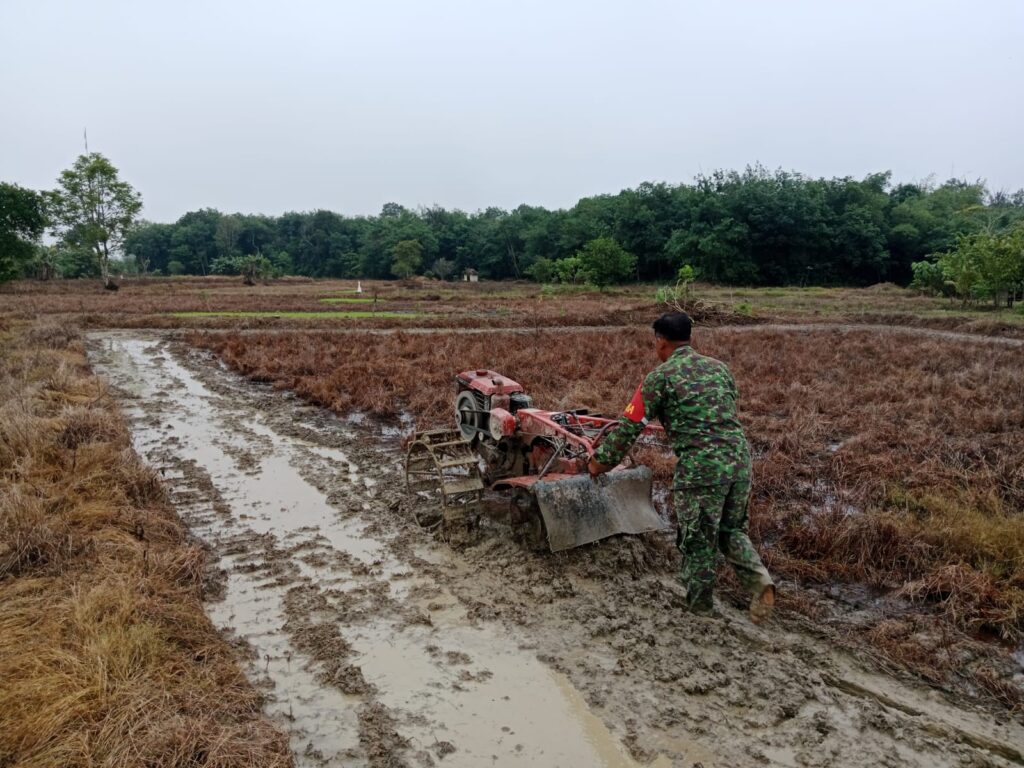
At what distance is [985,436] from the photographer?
301 inches

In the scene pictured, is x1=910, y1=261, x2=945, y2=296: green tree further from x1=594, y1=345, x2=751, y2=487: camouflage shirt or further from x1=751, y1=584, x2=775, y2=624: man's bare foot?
x1=751, y1=584, x2=775, y2=624: man's bare foot

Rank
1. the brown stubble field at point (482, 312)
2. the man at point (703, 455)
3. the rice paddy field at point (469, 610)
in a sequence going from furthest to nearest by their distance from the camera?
the brown stubble field at point (482, 312) < the man at point (703, 455) < the rice paddy field at point (469, 610)

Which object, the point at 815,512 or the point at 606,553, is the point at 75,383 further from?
the point at 815,512

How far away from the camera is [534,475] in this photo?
17.2ft

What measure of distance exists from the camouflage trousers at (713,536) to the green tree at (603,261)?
129 ft

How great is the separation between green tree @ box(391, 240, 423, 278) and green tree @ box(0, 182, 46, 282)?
28.7 m

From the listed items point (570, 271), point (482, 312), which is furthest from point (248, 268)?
point (482, 312)

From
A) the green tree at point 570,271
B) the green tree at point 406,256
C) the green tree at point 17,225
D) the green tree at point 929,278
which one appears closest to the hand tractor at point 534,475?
the green tree at point 929,278

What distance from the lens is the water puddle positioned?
315 centimetres

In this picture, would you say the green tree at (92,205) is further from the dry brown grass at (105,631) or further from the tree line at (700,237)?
the dry brown grass at (105,631)

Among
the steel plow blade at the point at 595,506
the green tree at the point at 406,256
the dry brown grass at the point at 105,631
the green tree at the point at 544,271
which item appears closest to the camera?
the dry brown grass at the point at 105,631

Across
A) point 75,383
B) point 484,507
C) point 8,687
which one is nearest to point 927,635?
point 484,507

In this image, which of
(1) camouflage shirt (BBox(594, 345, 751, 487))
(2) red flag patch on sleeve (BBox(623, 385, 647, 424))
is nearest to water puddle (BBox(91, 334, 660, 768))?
(1) camouflage shirt (BBox(594, 345, 751, 487))

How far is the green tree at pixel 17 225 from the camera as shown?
42062 millimetres
